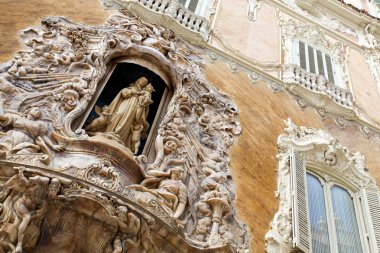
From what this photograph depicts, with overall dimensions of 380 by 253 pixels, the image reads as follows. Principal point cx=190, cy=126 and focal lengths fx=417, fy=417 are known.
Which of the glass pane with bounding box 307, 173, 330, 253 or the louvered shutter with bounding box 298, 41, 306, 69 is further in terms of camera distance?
the louvered shutter with bounding box 298, 41, 306, 69

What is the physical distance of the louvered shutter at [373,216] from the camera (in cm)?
618

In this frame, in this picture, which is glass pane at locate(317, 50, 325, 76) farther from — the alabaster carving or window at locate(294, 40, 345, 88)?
the alabaster carving

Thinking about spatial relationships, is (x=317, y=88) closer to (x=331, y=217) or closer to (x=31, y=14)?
(x=331, y=217)

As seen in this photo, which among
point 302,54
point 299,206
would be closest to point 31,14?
point 299,206

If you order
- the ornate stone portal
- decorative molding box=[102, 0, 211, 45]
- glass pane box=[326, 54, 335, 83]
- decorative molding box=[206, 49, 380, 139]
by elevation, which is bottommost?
the ornate stone portal

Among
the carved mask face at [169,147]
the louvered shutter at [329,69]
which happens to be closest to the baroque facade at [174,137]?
the carved mask face at [169,147]

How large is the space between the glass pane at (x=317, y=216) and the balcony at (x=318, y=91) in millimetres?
2210

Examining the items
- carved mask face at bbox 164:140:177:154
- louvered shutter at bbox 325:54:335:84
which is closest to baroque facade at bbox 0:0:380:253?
carved mask face at bbox 164:140:177:154

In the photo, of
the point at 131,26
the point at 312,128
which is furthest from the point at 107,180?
the point at 312,128

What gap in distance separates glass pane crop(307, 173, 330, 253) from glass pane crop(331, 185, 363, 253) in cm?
23

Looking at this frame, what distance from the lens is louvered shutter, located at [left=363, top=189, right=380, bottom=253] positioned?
618 centimetres

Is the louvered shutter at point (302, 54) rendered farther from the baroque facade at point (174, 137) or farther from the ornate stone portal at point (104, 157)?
the ornate stone portal at point (104, 157)

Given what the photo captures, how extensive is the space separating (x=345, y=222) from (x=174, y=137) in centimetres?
315

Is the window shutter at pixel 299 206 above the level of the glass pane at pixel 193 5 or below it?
below
